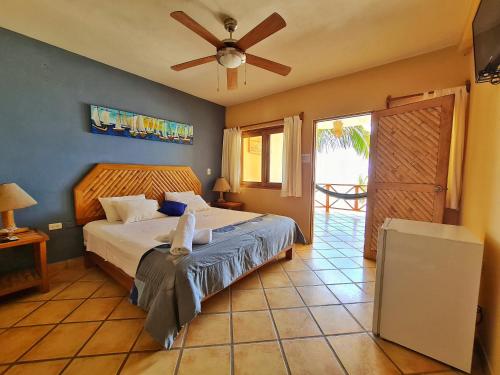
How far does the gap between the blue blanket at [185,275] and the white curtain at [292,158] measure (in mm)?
1596

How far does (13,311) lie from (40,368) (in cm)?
91

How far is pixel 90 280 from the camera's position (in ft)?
7.70

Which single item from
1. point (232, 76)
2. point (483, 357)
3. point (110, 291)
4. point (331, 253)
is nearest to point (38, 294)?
point (110, 291)

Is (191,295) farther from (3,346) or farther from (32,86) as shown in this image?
(32,86)

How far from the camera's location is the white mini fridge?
126 centimetres

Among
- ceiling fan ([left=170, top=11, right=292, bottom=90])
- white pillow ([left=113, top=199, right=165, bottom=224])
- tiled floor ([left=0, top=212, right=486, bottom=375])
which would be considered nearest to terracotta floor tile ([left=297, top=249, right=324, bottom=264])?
tiled floor ([left=0, top=212, right=486, bottom=375])

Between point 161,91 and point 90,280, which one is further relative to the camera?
point 161,91

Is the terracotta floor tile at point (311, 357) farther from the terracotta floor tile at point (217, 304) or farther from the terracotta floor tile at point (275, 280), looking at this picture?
the terracotta floor tile at point (275, 280)

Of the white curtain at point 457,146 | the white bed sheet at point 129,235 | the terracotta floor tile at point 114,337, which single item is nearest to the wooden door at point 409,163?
the white curtain at point 457,146

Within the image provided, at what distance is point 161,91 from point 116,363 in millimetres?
3463

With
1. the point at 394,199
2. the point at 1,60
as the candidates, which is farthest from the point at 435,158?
the point at 1,60

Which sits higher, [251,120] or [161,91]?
[161,91]

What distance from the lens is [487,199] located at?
59.6 inches

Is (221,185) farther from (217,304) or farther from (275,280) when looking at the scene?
(217,304)
